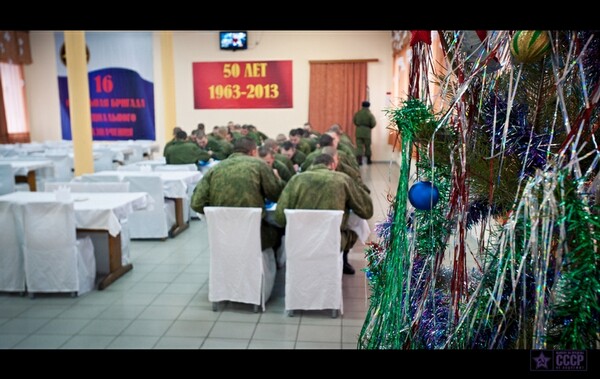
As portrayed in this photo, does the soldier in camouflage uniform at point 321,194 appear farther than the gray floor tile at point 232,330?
Yes

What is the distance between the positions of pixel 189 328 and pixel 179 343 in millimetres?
268

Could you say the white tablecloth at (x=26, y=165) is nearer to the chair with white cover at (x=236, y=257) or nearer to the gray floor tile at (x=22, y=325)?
the gray floor tile at (x=22, y=325)

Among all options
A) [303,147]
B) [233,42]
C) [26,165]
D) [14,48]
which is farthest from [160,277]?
[14,48]

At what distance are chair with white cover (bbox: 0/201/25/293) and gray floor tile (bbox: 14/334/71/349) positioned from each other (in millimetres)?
884

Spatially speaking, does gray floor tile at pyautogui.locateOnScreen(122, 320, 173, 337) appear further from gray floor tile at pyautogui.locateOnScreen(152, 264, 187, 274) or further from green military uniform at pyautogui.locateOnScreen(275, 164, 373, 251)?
gray floor tile at pyautogui.locateOnScreen(152, 264, 187, 274)

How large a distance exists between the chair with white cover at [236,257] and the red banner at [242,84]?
945 centimetres

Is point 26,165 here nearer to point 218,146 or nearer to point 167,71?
point 218,146

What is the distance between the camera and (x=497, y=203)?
1.06m

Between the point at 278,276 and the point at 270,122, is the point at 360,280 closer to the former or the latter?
the point at 278,276

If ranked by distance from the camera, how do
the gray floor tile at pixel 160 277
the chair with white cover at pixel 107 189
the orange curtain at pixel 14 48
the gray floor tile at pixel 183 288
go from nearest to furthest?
the gray floor tile at pixel 183 288 < the gray floor tile at pixel 160 277 < the chair with white cover at pixel 107 189 < the orange curtain at pixel 14 48

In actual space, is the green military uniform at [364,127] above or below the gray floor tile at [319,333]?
above

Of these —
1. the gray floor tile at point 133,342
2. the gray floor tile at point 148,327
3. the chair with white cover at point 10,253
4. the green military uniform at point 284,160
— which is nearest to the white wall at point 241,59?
the green military uniform at point 284,160

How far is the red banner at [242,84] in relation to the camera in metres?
12.7
